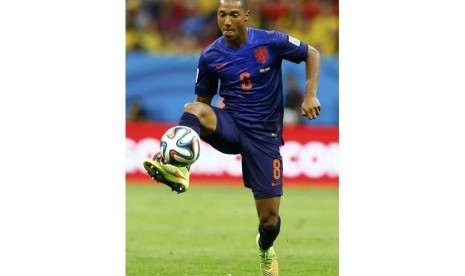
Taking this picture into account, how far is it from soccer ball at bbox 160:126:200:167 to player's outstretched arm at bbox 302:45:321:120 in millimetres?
1013

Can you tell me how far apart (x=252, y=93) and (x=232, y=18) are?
694 mm

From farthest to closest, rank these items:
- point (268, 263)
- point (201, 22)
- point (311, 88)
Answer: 1. point (201, 22)
2. point (268, 263)
3. point (311, 88)

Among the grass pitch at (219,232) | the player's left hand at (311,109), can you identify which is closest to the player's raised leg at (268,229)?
the grass pitch at (219,232)

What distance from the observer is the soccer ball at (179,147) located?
25.3 ft

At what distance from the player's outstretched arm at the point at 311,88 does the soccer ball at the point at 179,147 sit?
1013 mm

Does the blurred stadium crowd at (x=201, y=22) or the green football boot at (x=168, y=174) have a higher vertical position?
the blurred stadium crowd at (x=201, y=22)

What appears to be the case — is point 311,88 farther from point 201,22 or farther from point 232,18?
point 201,22

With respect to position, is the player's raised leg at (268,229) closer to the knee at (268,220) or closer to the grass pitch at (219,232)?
the knee at (268,220)

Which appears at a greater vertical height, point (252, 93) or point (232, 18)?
point (232, 18)

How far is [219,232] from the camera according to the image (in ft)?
42.3

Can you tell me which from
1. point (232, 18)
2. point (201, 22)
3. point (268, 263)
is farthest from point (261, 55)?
point (201, 22)

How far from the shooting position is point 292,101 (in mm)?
20062
